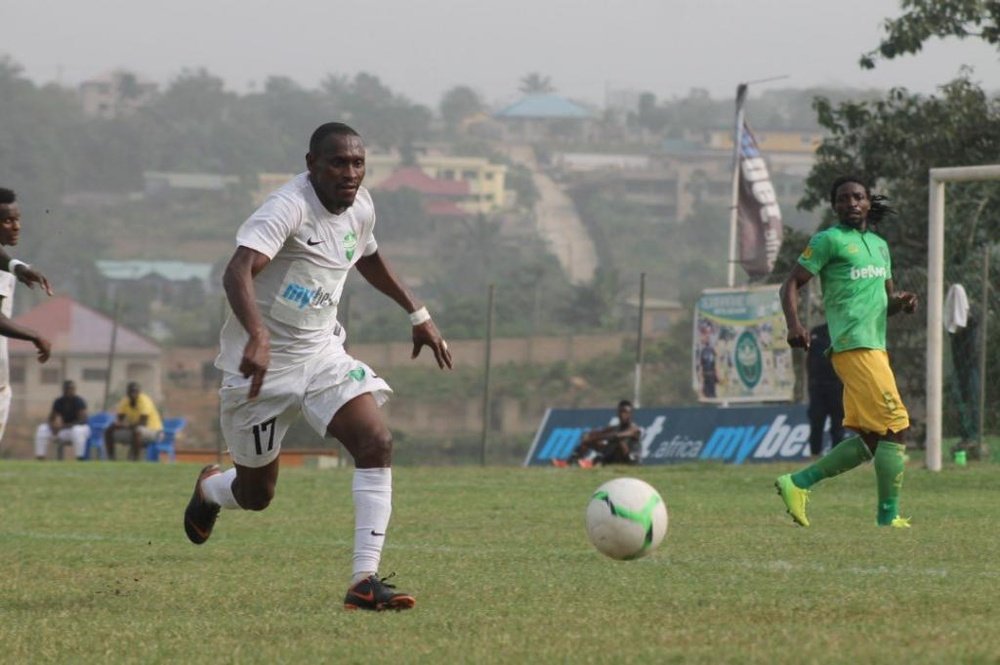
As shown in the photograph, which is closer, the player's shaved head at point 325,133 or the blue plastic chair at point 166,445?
the player's shaved head at point 325,133

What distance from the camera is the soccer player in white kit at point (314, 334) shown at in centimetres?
761

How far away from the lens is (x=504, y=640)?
6352mm

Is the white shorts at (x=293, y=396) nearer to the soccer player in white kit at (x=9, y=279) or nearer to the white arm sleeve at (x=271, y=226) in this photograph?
the white arm sleeve at (x=271, y=226)

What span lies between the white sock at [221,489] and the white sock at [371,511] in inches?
43.5

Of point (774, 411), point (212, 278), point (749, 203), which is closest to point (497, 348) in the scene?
point (749, 203)

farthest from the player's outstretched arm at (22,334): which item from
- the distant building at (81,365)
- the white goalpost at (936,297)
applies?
the distant building at (81,365)

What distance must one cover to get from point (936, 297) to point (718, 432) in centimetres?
782

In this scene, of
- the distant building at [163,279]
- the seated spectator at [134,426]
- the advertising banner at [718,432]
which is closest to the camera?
the advertising banner at [718,432]

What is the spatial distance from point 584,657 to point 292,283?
8.55 feet

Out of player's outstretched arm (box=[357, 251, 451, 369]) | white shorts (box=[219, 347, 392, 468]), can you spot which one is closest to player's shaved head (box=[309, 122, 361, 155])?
player's outstretched arm (box=[357, 251, 451, 369])

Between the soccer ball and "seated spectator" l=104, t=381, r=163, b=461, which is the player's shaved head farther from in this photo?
"seated spectator" l=104, t=381, r=163, b=461

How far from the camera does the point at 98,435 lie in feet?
110

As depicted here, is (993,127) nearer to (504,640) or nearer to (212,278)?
(504,640)

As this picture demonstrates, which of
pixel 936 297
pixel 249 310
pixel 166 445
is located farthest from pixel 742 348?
pixel 249 310
